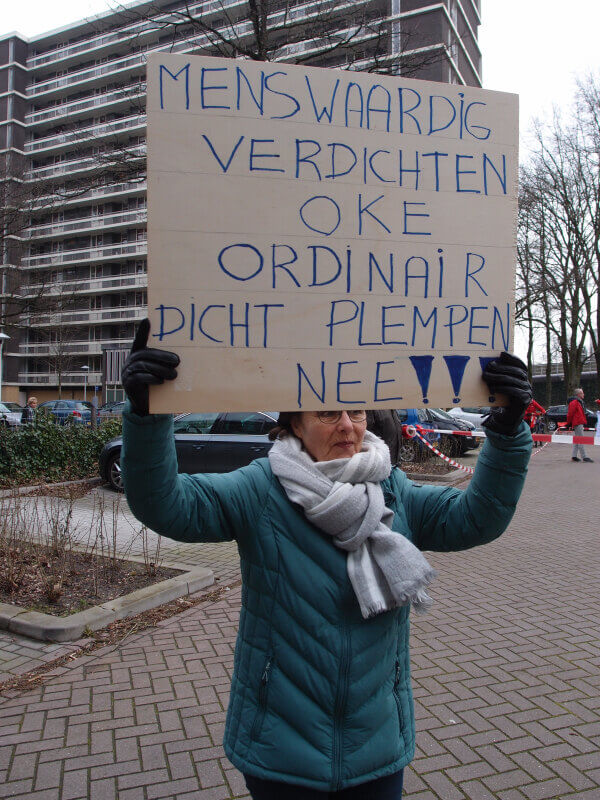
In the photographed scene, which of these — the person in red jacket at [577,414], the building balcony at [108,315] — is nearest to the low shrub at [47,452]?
the person in red jacket at [577,414]

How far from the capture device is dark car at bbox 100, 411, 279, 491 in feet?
33.9

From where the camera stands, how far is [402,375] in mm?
1838

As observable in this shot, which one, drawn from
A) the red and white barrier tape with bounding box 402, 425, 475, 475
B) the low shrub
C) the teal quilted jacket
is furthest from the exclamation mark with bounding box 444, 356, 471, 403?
the red and white barrier tape with bounding box 402, 425, 475, 475

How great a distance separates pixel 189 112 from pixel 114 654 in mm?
3703

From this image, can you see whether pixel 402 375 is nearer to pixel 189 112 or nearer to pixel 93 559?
pixel 189 112

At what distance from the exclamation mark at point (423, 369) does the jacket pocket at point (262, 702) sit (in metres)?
0.86

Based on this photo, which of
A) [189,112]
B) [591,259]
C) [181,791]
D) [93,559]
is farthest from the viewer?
[591,259]

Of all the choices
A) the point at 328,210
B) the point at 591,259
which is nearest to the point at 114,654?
the point at 328,210

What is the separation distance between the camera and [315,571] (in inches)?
67.7

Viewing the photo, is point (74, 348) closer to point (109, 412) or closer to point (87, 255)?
point (87, 255)

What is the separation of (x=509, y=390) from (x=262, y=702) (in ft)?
3.52

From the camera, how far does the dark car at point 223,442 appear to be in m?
10.3

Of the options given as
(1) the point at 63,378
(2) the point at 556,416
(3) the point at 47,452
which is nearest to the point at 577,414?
(3) the point at 47,452

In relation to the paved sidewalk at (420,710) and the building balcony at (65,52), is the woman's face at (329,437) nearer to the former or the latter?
the paved sidewalk at (420,710)
